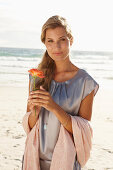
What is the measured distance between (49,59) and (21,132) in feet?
15.2

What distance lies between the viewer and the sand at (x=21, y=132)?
4.97 metres

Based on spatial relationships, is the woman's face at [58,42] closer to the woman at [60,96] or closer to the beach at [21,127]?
the woman at [60,96]

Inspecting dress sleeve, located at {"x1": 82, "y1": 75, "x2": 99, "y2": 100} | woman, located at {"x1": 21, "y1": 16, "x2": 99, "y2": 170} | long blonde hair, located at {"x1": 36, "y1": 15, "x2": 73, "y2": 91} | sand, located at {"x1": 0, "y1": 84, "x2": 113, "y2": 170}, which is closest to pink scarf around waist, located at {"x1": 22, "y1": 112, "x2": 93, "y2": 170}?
woman, located at {"x1": 21, "y1": 16, "x2": 99, "y2": 170}

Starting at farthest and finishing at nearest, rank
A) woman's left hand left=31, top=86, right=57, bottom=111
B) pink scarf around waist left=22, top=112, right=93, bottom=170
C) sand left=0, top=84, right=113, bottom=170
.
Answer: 1. sand left=0, top=84, right=113, bottom=170
2. pink scarf around waist left=22, top=112, right=93, bottom=170
3. woman's left hand left=31, top=86, right=57, bottom=111

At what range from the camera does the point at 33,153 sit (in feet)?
6.47

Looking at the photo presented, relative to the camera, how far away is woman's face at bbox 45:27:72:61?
1948mm

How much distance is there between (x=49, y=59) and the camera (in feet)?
7.39

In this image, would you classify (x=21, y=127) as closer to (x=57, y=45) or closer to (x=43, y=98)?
(x=57, y=45)

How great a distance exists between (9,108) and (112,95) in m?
5.00

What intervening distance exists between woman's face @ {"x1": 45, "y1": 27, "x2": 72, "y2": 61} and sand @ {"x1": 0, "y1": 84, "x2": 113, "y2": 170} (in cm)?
314

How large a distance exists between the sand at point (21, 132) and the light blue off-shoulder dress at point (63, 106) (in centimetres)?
283

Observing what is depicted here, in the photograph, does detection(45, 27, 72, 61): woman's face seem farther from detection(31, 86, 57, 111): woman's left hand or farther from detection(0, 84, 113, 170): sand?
detection(0, 84, 113, 170): sand

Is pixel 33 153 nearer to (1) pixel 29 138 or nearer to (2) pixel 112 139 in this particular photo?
(1) pixel 29 138

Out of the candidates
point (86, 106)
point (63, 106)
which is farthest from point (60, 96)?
point (86, 106)
